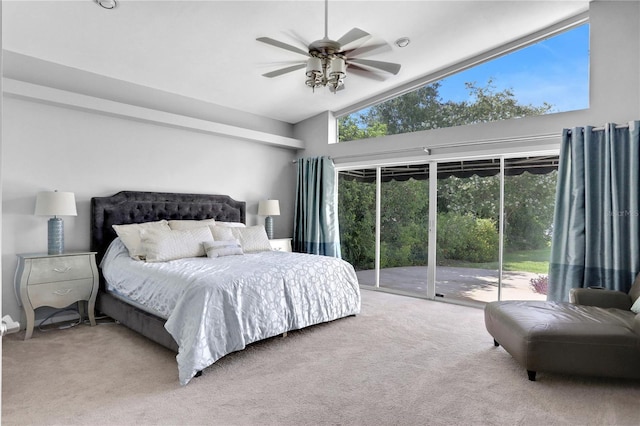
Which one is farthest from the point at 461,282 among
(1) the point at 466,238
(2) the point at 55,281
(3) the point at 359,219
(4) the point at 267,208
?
(2) the point at 55,281

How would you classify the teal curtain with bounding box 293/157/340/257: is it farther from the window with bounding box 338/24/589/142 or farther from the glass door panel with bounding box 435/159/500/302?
the glass door panel with bounding box 435/159/500/302

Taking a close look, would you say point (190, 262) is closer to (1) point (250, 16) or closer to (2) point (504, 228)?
(1) point (250, 16)

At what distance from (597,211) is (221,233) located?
156 inches

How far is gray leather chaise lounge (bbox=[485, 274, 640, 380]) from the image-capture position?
260cm

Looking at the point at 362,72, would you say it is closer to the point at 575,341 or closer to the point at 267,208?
the point at 575,341

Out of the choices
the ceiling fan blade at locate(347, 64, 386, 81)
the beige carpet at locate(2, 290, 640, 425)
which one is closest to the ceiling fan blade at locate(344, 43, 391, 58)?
the ceiling fan blade at locate(347, 64, 386, 81)

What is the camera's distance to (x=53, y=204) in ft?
12.1

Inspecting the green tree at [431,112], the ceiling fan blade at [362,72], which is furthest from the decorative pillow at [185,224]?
the green tree at [431,112]

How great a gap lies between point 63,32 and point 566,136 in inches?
193

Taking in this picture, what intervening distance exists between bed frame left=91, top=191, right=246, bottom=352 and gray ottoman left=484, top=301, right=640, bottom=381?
261 cm

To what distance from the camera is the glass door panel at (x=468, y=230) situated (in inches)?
189

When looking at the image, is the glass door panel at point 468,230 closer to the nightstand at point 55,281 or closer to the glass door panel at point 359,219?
the glass door panel at point 359,219

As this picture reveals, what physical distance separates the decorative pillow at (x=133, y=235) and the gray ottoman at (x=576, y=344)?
350cm

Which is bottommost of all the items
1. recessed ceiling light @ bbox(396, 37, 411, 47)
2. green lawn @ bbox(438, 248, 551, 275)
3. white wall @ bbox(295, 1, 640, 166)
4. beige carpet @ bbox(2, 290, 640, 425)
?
beige carpet @ bbox(2, 290, 640, 425)
